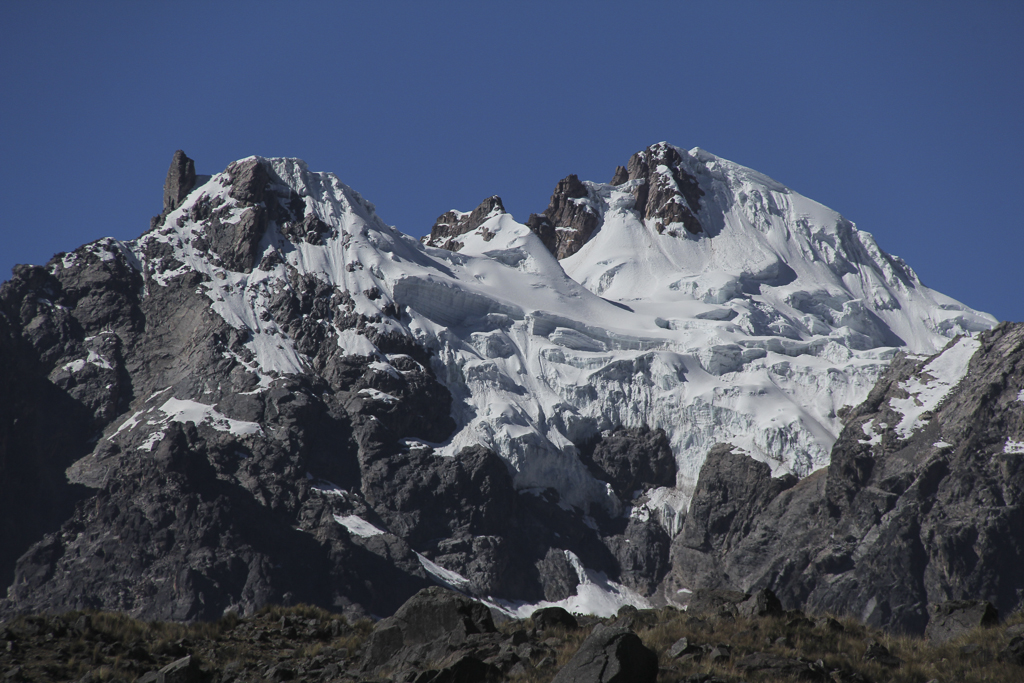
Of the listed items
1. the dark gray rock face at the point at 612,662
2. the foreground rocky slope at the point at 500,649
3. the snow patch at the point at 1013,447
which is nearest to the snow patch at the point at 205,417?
the snow patch at the point at 1013,447

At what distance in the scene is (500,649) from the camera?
28.5 metres

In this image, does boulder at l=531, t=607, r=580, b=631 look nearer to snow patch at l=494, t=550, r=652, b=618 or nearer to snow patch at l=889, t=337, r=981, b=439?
snow patch at l=494, t=550, r=652, b=618

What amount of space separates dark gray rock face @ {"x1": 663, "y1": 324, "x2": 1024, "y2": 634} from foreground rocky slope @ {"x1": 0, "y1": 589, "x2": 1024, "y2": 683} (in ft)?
355

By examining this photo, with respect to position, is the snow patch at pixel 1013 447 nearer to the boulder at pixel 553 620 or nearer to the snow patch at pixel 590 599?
the snow patch at pixel 590 599

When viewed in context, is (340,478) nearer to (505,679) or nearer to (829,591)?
(829,591)

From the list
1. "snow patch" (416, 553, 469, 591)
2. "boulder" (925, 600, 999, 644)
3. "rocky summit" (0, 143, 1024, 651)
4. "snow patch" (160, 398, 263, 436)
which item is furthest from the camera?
"snow patch" (160, 398, 263, 436)

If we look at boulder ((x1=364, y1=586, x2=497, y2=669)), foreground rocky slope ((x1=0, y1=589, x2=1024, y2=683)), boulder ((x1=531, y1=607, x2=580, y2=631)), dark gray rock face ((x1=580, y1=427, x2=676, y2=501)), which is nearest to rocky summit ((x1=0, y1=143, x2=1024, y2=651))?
dark gray rock face ((x1=580, y1=427, x2=676, y2=501))

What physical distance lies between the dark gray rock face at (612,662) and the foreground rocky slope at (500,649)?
31mm

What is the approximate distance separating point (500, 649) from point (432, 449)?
136 meters

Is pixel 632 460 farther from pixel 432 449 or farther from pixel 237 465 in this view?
pixel 237 465

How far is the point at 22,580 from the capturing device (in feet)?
438

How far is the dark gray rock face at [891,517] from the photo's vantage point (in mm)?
133500

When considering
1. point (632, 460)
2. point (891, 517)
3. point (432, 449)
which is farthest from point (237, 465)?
point (891, 517)

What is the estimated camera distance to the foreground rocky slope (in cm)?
2595
